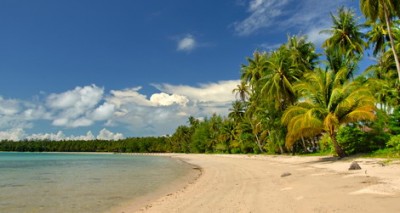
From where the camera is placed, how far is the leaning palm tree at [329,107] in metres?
22.8

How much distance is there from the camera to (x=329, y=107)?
23781 mm

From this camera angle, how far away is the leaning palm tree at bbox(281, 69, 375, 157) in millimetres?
22797

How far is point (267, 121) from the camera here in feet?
140

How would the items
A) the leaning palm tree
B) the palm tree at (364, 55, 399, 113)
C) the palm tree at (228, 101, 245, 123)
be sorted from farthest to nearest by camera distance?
1. the palm tree at (228, 101, 245, 123)
2. the palm tree at (364, 55, 399, 113)
3. the leaning palm tree

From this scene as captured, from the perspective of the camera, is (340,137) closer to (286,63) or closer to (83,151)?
(286,63)

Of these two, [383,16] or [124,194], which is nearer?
[124,194]

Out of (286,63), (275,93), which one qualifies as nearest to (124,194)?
(275,93)

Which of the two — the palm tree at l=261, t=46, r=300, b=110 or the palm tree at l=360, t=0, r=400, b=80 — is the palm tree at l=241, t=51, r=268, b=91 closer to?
the palm tree at l=261, t=46, r=300, b=110

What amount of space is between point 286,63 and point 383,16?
14412 mm

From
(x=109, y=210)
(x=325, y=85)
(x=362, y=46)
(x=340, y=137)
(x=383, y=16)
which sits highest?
(x=362, y=46)

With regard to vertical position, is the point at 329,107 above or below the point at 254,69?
below

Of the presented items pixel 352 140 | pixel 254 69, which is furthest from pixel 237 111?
pixel 352 140

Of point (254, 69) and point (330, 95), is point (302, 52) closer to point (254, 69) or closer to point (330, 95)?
→ point (254, 69)

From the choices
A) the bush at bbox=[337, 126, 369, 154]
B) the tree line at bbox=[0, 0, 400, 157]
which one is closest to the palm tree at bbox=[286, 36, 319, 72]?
the tree line at bbox=[0, 0, 400, 157]
